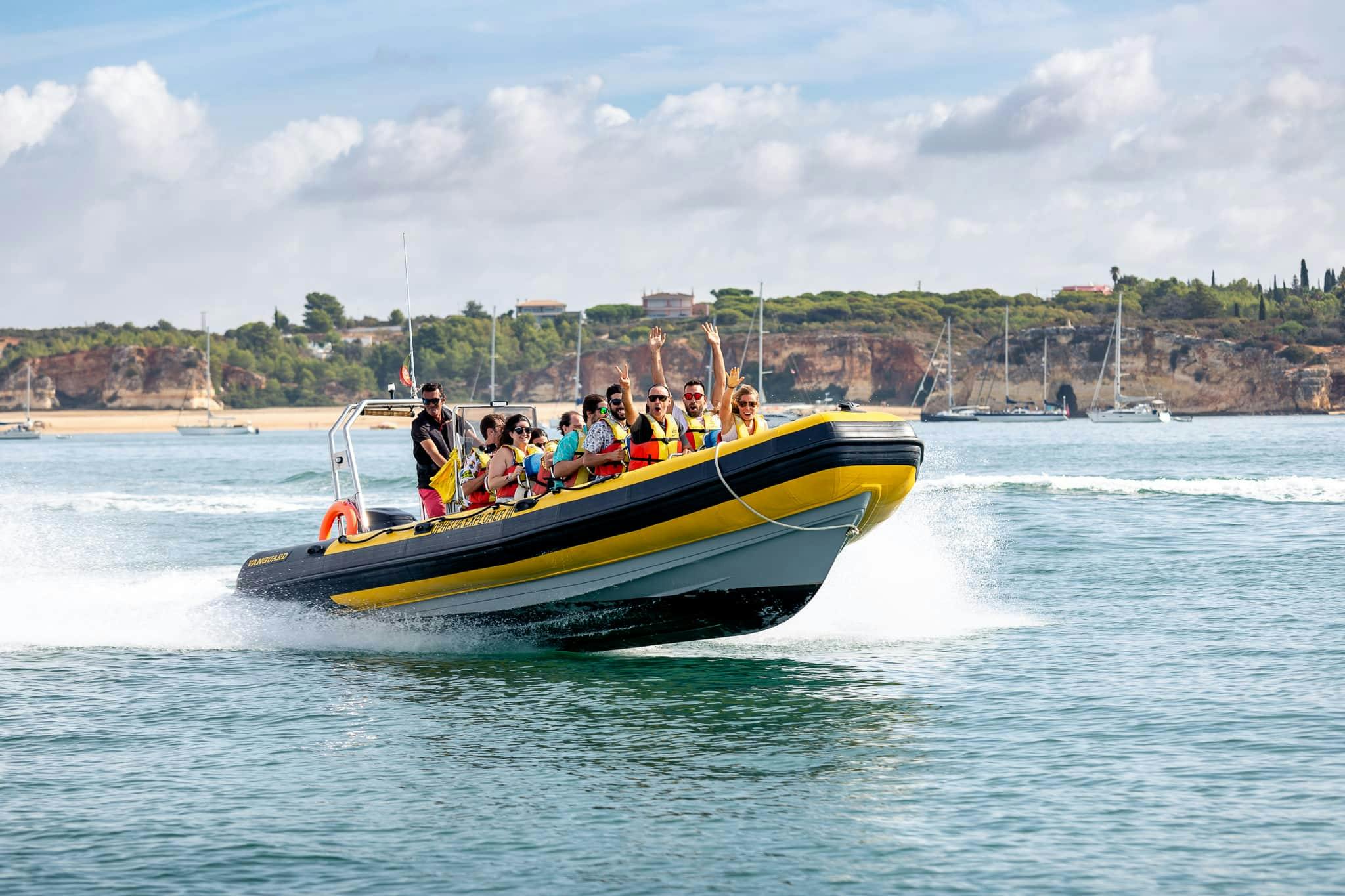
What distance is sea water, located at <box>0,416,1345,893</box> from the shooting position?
19.1 ft

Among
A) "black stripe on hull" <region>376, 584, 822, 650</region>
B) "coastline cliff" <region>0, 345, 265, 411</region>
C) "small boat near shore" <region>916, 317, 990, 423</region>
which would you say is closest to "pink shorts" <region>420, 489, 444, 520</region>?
"black stripe on hull" <region>376, 584, 822, 650</region>

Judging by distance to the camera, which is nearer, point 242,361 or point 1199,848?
point 1199,848

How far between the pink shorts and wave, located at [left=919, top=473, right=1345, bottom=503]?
60.6 feet

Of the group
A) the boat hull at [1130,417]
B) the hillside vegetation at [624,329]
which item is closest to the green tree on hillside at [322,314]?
the hillside vegetation at [624,329]

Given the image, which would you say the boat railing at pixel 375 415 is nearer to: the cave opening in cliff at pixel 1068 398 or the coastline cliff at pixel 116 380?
the cave opening in cliff at pixel 1068 398

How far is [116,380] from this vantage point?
114312 mm

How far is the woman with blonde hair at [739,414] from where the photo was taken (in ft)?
29.6

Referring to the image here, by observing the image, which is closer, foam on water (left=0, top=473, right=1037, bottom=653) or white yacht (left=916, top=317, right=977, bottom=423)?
foam on water (left=0, top=473, right=1037, bottom=653)

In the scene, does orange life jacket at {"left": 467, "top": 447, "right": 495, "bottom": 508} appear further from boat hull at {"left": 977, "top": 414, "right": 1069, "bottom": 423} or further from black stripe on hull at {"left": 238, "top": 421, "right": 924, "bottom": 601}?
boat hull at {"left": 977, "top": 414, "right": 1069, "bottom": 423}

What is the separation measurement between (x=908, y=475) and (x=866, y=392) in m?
104

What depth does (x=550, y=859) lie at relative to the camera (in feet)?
19.4

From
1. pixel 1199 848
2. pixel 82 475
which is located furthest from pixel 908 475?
pixel 82 475

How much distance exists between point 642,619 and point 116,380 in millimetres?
113807

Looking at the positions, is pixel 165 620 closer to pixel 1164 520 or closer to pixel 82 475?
pixel 1164 520
